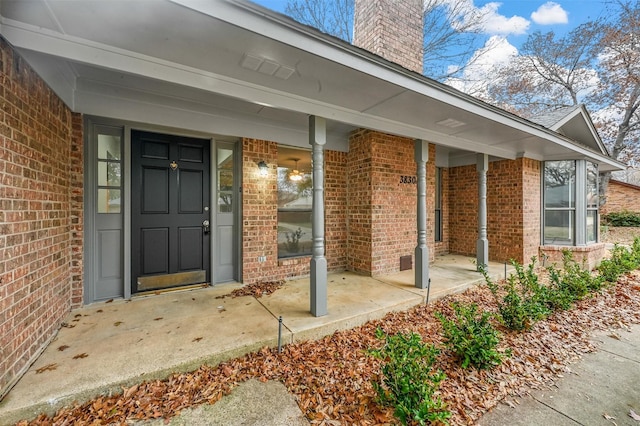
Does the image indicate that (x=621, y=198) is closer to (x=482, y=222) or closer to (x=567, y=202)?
(x=567, y=202)

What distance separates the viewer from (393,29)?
604cm

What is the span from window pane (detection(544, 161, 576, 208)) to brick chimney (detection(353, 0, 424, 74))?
Result: 3993 mm

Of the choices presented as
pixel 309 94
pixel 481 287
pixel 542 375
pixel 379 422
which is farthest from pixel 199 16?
pixel 481 287

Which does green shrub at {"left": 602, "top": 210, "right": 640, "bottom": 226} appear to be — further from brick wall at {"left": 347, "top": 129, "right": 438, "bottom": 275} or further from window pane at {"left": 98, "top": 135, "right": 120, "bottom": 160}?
window pane at {"left": 98, "top": 135, "right": 120, "bottom": 160}

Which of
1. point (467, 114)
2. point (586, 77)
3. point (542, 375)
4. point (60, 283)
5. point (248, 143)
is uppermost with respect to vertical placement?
point (586, 77)

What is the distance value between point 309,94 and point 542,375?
11.6 ft

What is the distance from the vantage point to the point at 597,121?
13.0 metres

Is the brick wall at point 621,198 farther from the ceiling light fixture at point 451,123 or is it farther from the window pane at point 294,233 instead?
the window pane at point 294,233

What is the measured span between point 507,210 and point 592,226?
2.67 meters

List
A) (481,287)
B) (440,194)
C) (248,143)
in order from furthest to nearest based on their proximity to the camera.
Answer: (440,194) < (481,287) < (248,143)

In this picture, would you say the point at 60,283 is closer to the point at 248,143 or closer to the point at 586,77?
the point at 248,143

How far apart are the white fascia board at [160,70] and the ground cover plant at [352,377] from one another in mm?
2515

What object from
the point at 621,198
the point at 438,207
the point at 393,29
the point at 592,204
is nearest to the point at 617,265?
the point at 592,204

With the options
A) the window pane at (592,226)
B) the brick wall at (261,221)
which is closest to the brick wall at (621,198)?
the window pane at (592,226)
